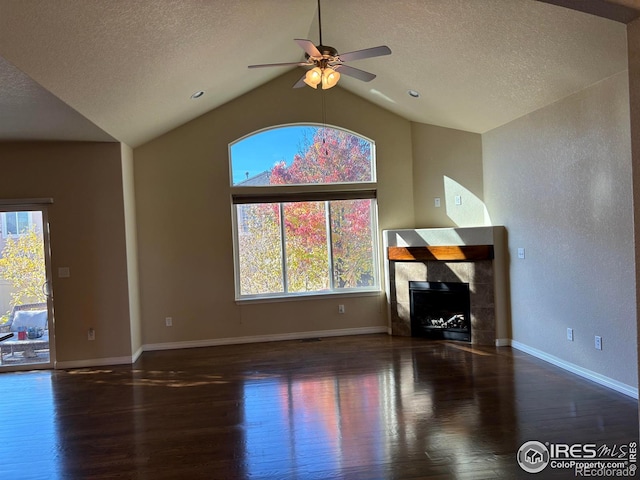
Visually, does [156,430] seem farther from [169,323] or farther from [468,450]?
[169,323]

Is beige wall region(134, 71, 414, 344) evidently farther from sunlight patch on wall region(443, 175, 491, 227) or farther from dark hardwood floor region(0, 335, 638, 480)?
sunlight patch on wall region(443, 175, 491, 227)

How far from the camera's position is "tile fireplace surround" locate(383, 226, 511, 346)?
213 inches

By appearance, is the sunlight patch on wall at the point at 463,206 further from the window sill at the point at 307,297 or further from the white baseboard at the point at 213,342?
the white baseboard at the point at 213,342

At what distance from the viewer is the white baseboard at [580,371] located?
12.0ft

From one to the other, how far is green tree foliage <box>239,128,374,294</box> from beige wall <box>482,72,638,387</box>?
1.90 metres

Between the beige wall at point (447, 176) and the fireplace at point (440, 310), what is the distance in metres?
0.92

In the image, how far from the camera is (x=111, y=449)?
306 cm

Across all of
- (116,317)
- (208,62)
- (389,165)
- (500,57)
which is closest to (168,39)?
(208,62)

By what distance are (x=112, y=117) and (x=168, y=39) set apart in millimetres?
1235

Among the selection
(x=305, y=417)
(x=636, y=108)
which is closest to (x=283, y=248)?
(x=305, y=417)

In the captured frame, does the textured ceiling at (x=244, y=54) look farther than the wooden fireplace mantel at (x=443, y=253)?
No

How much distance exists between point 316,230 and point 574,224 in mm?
3242

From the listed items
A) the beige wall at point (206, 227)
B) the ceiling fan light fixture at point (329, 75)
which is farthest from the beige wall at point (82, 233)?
the ceiling fan light fixture at point (329, 75)

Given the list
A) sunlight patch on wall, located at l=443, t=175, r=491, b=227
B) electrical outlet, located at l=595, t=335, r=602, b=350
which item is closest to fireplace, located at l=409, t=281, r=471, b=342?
sunlight patch on wall, located at l=443, t=175, r=491, b=227
